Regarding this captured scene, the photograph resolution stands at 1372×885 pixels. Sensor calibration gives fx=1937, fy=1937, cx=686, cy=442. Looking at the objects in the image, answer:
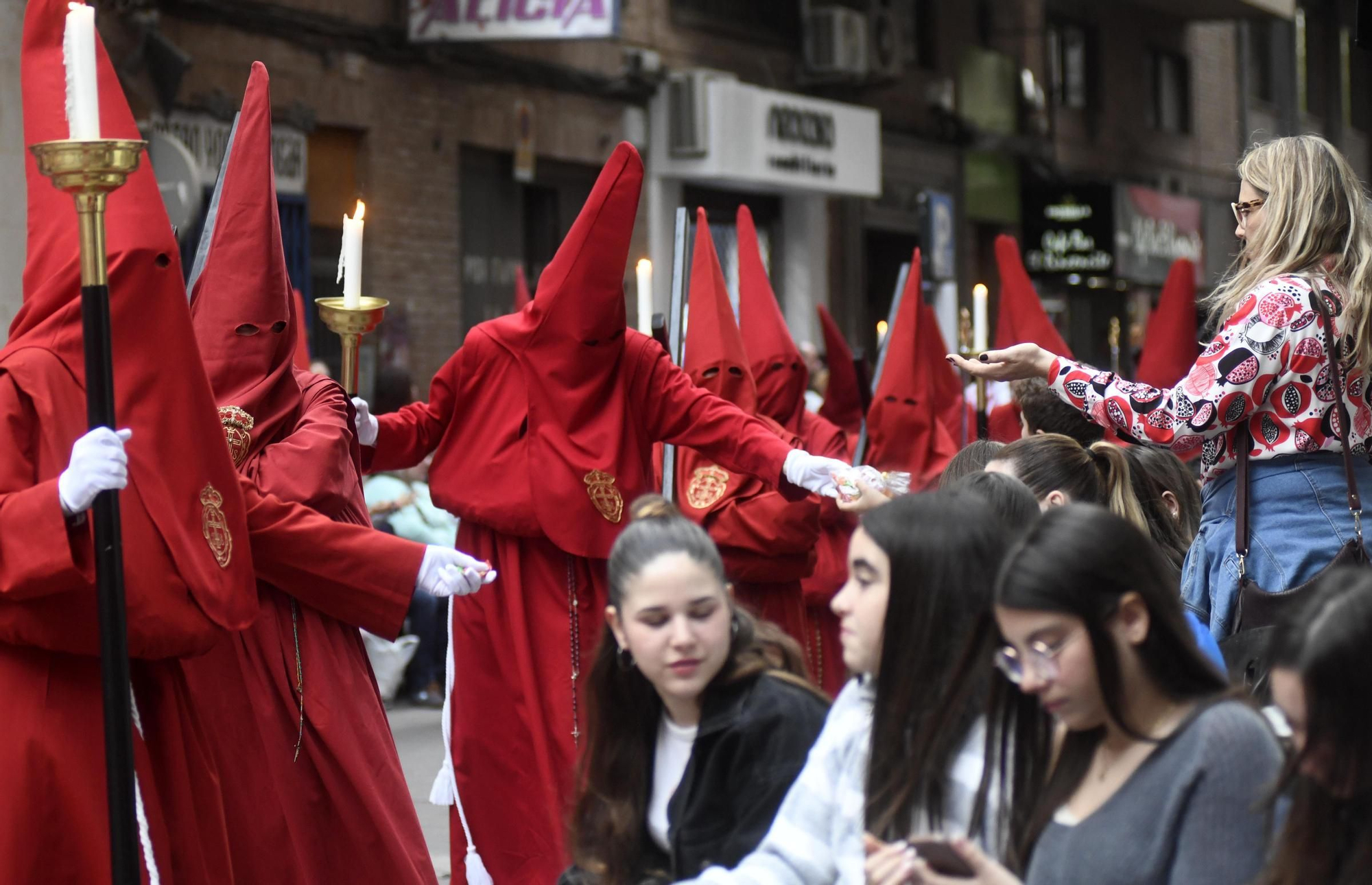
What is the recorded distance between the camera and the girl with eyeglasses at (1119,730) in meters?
2.58

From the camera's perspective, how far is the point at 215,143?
1188 cm

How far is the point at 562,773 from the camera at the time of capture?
5.70m

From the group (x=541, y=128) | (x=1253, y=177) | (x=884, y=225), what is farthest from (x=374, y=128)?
(x=1253, y=177)

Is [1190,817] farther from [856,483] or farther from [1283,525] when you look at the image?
[856,483]

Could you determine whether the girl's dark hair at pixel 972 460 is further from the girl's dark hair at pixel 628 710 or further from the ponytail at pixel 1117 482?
the girl's dark hair at pixel 628 710

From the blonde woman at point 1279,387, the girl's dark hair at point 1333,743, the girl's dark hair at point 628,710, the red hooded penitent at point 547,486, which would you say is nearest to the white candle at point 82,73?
the girl's dark hair at point 628,710

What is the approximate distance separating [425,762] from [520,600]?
297cm

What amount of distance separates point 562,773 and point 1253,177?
105 inches

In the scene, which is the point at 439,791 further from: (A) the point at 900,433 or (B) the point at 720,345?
(A) the point at 900,433

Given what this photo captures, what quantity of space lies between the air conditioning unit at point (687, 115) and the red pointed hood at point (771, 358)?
825cm

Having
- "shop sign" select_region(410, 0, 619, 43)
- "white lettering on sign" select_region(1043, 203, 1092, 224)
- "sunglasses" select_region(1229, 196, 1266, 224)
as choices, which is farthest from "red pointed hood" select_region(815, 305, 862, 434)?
"white lettering on sign" select_region(1043, 203, 1092, 224)

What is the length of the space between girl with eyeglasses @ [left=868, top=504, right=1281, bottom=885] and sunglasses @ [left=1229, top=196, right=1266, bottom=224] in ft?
5.80

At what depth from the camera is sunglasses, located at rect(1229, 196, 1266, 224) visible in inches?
168

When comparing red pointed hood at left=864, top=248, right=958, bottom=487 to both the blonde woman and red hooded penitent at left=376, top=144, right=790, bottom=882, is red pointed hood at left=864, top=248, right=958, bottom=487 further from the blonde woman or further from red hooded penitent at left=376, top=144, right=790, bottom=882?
the blonde woman
